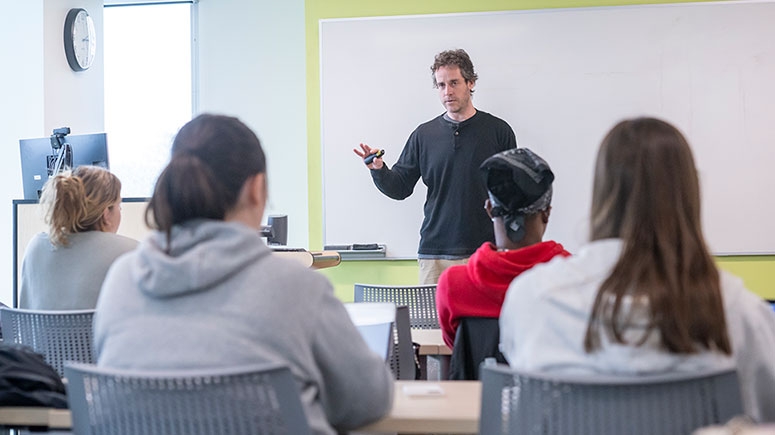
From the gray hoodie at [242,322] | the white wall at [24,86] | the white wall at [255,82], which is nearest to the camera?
the gray hoodie at [242,322]

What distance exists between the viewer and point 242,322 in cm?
141

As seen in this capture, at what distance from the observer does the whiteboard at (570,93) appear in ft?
17.4

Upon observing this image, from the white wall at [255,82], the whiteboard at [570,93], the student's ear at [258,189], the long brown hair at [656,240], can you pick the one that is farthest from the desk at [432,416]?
the white wall at [255,82]

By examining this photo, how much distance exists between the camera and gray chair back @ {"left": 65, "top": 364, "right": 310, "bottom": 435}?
1.32 meters

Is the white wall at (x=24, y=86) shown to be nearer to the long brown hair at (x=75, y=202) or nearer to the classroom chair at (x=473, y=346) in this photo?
the long brown hair at (x=75, y=202)

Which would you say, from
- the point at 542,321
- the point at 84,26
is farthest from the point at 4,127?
the point at 542,321

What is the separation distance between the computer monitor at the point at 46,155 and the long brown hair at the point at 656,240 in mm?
3014

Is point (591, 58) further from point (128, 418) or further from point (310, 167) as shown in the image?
point (128, 418)

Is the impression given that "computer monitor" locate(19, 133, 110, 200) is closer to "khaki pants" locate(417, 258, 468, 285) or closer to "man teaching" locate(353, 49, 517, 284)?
"man teaching" locate(353, 49, 517, 284)

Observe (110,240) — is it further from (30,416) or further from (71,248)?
(30,416)

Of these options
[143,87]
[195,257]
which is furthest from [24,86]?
[195,257]

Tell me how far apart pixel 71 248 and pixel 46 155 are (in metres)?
1.33

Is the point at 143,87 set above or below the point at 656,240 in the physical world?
above

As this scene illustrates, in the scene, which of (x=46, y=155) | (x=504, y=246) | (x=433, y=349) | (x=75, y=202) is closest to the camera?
(x=504, y=246)
